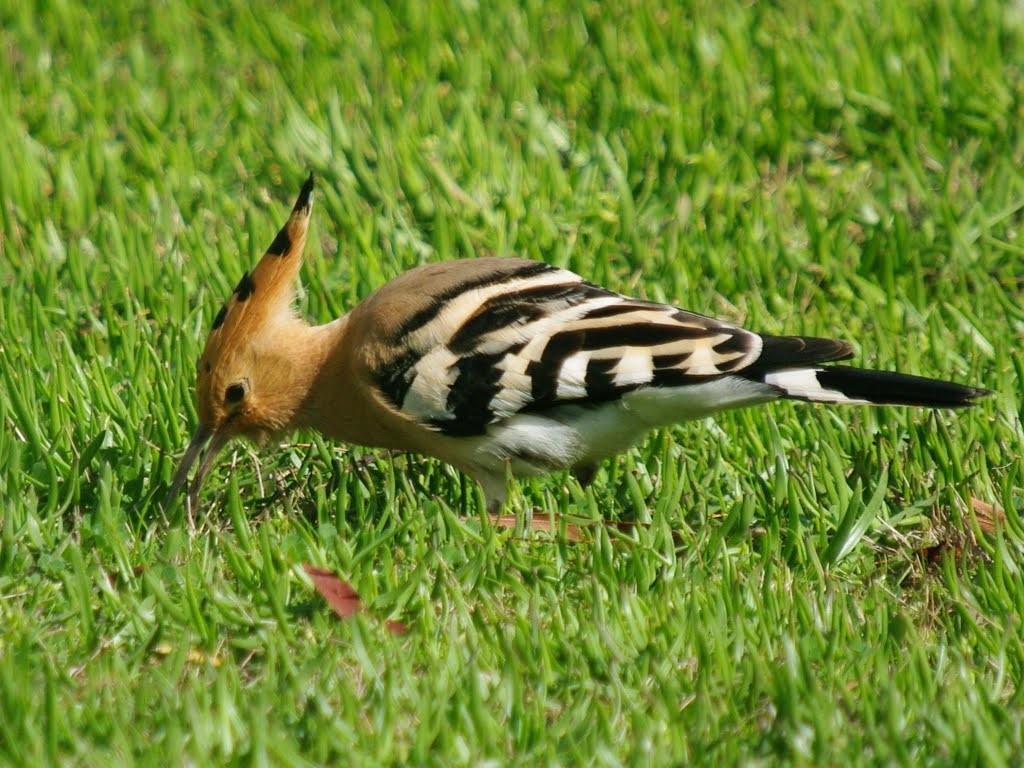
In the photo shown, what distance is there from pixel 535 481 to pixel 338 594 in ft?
3.18

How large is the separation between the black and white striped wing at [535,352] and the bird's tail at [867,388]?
0.12 metres

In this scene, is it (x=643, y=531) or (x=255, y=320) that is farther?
(x=255, y=320)

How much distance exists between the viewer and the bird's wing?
398cm

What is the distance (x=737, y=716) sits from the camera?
9.94ft

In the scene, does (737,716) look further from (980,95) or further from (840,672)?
(980,95)

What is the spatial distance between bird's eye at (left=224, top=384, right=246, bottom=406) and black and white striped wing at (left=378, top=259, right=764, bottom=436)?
396 mm

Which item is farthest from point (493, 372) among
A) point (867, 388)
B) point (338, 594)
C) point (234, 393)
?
point (867, 388)

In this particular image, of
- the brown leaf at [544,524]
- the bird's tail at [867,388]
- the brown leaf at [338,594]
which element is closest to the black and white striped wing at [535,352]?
the bird's tail at [867,388]

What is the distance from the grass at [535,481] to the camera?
3.05m

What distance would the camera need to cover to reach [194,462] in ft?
13.8

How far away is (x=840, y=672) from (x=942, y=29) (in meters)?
4.01

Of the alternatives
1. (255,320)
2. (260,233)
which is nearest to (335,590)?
(255,320)

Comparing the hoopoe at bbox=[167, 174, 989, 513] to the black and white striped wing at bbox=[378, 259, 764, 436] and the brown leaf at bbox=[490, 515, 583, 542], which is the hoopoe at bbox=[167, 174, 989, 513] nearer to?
the black and white striped wing at bbox=[378, 259, 764, 436]

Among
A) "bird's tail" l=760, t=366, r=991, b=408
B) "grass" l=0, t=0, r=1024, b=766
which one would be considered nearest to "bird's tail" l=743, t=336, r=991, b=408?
"bird's tail" l=760, t=366, r=991, b=408
